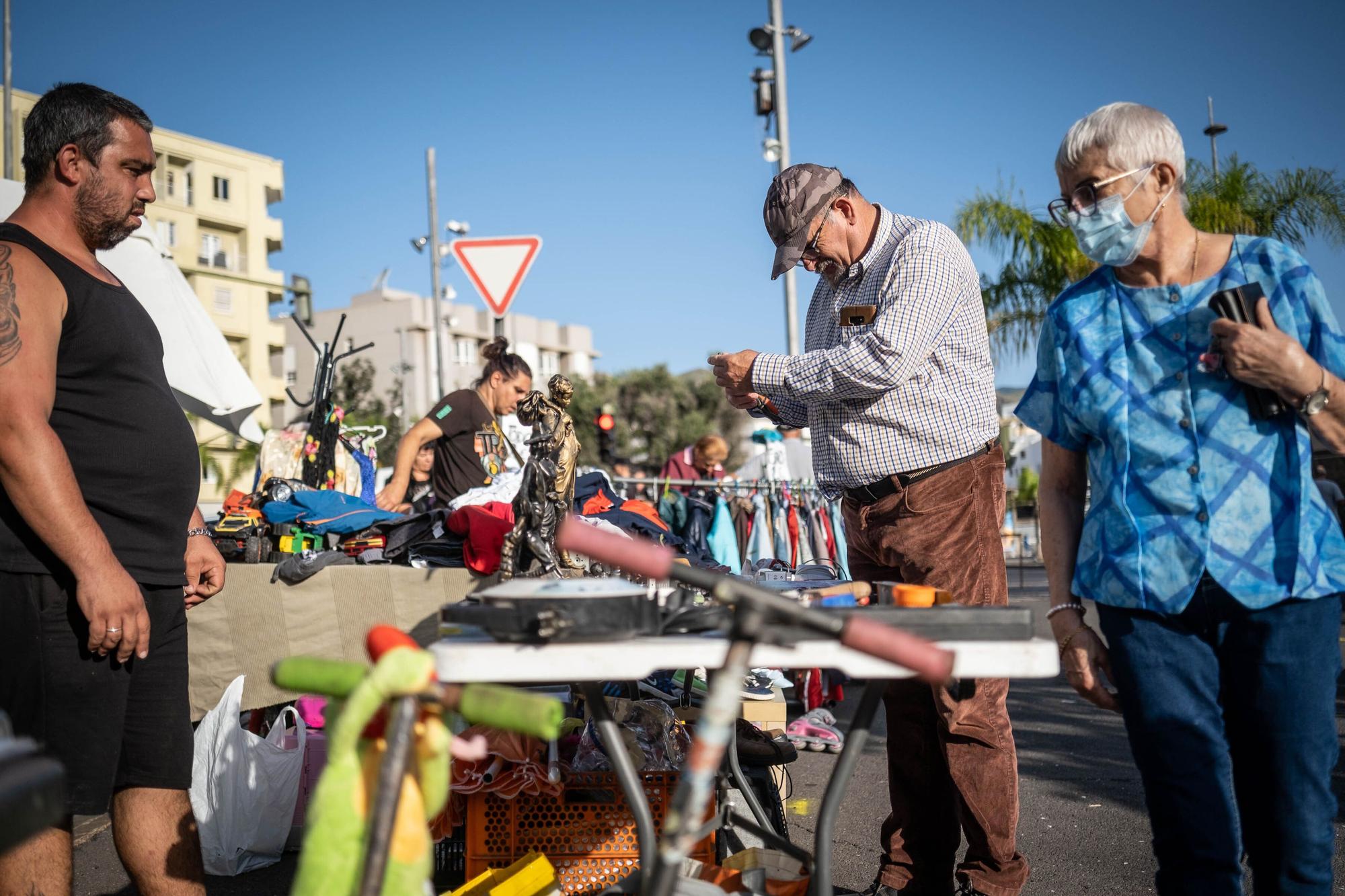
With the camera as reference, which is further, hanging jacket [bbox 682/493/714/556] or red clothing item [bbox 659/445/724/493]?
red clothing item [bbox 659/445/724/493]

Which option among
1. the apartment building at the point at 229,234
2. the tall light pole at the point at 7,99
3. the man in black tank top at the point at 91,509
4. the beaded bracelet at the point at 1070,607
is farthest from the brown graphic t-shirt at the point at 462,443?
the apartment building at the point at 229,234

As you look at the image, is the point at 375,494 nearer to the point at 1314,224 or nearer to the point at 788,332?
the point at 788,332

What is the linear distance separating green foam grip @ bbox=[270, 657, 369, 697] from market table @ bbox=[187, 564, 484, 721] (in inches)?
112

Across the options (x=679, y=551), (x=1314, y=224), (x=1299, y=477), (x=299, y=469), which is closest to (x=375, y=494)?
(x=299, y=469)

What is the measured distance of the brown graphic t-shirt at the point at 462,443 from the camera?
517 cm

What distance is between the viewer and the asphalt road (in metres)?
3.55

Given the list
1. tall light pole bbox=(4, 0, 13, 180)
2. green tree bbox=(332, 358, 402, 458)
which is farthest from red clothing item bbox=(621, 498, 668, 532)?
green tree bbox=(332, 358, 402, 458)

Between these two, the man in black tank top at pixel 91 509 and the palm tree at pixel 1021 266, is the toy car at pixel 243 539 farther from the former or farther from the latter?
the palm tree at pixel 1021 266

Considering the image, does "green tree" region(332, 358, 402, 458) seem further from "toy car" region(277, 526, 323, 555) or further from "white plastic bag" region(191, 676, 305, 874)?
"white plastic bag" region(191, 676, 305, 874)

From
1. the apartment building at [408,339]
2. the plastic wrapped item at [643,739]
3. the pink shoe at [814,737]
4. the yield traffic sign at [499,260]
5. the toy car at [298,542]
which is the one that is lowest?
the pink shoe at [814,737]

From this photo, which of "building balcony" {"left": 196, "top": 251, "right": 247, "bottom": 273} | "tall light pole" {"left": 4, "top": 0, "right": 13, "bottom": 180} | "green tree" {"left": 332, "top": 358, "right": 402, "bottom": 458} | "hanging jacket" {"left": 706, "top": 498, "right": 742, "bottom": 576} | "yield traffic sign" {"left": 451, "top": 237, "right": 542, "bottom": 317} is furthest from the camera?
"building balcony" {"left": 196, "top": 251, "right": 247, "bottom": 273}

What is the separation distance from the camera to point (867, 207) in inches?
124

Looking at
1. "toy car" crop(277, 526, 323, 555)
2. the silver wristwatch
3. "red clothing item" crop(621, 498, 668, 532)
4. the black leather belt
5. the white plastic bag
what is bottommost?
the white plastic bag

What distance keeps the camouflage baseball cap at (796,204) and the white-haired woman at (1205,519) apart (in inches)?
40.9
